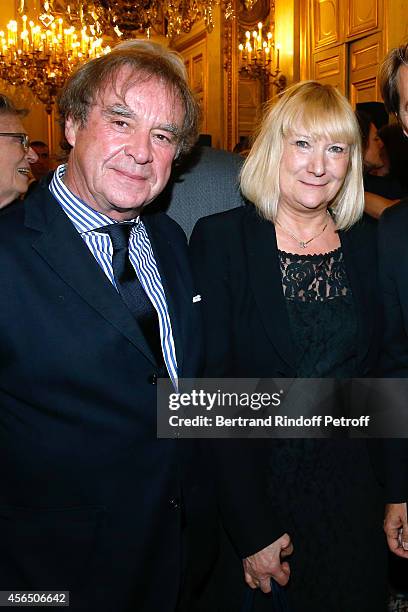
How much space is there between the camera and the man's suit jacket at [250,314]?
1.86 m

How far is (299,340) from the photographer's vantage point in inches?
77.3

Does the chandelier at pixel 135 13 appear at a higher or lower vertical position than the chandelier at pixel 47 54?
lower

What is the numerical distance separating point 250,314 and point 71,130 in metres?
0.75

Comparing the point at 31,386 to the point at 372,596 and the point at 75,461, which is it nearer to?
the point at 75,461

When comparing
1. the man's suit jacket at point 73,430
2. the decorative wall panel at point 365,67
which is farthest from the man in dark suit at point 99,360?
the decorative wall panel at point 365,67

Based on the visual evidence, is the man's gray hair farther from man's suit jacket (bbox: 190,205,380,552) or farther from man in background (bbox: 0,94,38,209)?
man in background (bbox: 0,94,38,209)

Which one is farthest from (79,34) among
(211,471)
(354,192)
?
(211,471)

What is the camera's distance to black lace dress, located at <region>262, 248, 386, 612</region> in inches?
77.9

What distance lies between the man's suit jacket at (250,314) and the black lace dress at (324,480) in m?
0.05

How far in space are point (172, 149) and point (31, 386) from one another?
0.75 meters

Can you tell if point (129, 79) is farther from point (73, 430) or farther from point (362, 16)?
point (362, 16)

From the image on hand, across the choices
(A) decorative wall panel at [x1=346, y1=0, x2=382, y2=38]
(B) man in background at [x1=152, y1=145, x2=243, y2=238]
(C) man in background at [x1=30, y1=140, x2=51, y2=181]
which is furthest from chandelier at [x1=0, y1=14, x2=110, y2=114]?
(B) man in background at [x1=152, y1=145, x2=243, y2=238]

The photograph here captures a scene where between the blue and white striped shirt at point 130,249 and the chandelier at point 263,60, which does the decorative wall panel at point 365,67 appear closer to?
the chandelier at point 263,60

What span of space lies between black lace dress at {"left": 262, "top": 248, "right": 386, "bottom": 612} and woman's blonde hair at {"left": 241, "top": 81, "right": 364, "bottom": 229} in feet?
0.71
